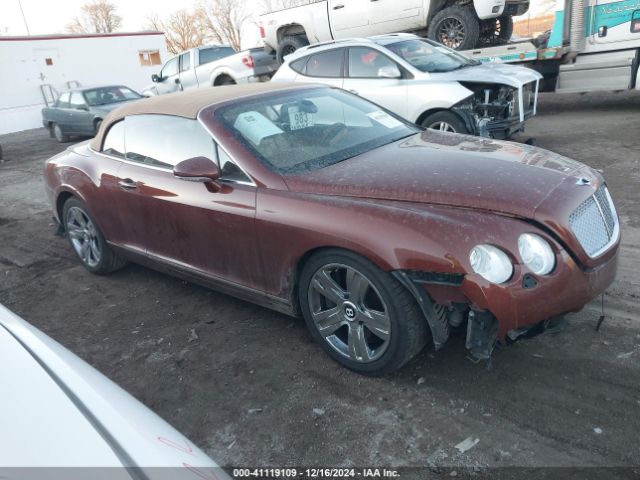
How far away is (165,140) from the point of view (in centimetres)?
384

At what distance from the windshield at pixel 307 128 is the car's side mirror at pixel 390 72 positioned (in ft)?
11.5

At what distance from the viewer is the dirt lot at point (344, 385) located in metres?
2.43

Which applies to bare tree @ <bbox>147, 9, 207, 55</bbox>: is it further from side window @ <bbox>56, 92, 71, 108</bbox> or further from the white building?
side window @ <bbox>56, 92, 71, 108</bbox>

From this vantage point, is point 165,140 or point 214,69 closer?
point 165,140

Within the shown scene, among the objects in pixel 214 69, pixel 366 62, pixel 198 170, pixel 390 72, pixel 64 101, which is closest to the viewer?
pixel 198 170

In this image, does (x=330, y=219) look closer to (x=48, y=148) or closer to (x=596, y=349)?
(x=596, y=349)

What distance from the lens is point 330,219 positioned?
2.82 metres

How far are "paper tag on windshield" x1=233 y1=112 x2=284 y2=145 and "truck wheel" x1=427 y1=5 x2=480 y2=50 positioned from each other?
794 centimetres

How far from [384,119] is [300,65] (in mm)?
4769

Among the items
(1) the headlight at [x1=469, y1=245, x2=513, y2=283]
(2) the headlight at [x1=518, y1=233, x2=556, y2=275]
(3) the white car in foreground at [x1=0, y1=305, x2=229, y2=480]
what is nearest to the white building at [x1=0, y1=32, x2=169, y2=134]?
(3) the white car in foreground at [x1=0, y1=305, x2=229, y2=480]

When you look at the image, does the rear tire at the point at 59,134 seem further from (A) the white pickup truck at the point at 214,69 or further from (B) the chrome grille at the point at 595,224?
(B) the chrome grille at the point at 595,224

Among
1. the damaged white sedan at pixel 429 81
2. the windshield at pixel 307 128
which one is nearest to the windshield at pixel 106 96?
the damaged white sedan at pixel 429 81

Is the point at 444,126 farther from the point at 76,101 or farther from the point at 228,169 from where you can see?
the point at 76,101

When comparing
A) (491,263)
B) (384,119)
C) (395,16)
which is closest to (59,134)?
(395,16)
